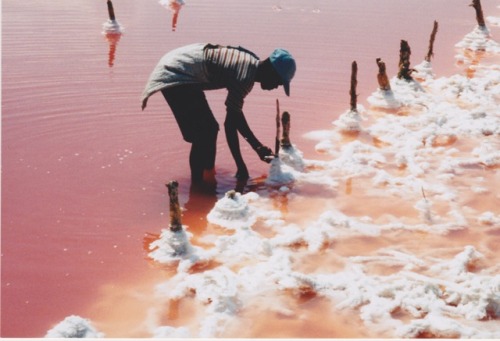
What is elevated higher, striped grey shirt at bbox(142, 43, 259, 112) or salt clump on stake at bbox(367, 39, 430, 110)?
striped grey shirt at bbox(142, 43, 259, 112)

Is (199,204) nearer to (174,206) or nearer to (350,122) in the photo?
(174,206)

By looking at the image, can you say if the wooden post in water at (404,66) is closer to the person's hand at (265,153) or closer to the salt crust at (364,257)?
the salt crust at (364,257)

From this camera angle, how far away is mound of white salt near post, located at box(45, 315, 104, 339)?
14.2 feet

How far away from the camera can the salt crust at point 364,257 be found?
470 centimetres

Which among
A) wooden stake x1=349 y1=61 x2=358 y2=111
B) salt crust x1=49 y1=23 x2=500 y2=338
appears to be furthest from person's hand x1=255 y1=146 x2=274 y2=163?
wooden stake x1=349 y1=61 x2=358 y2=111

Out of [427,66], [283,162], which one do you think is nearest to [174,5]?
[427,66]

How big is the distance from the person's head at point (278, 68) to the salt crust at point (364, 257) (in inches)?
47.3

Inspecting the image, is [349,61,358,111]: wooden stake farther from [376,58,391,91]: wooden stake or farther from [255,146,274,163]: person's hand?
[255,146,274,163]: person's hand

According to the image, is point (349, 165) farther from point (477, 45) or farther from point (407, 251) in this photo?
point (477, 45)

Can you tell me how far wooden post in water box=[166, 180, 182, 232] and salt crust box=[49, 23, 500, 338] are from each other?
94mm

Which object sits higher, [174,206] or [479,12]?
[479,12]

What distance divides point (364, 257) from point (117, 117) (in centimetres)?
412

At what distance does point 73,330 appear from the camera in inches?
171

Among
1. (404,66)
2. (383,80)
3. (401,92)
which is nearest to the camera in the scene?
(383,80)
